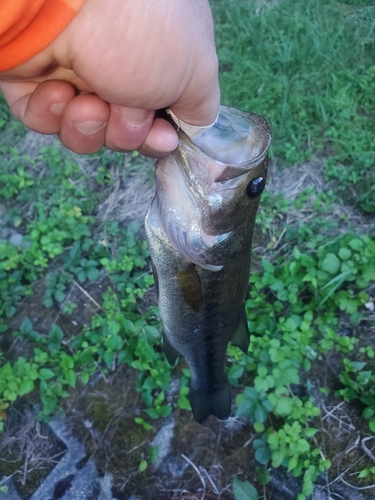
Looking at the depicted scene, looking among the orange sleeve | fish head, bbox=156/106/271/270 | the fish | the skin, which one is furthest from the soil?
the orange sleeve

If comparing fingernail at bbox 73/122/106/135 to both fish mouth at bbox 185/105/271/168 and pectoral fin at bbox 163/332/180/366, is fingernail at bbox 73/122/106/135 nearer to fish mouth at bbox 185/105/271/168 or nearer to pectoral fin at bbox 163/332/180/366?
fish mouth at bbox 185/105/271/168

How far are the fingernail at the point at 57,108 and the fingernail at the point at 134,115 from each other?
19 centimetres

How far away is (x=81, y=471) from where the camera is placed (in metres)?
2.59

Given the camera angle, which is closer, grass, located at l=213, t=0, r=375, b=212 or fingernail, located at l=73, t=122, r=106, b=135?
fingernail, located at l=73, t=122, r=106, b=135

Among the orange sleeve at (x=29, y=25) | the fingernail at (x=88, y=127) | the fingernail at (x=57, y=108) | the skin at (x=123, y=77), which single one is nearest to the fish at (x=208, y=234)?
the skin at (x=123, y=77)

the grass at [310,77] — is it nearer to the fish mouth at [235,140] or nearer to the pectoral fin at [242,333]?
the pectoral fin at [242,333]

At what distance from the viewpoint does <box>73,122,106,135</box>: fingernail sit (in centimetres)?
127

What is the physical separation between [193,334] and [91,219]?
5.79 ft

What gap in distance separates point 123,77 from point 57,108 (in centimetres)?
34

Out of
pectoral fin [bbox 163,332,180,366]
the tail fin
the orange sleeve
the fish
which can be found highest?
the orange sleeve

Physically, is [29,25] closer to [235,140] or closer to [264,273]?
[235,140]

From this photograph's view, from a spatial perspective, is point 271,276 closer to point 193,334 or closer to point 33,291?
point 193,334

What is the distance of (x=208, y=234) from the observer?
1.58 metres

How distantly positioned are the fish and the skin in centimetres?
13
